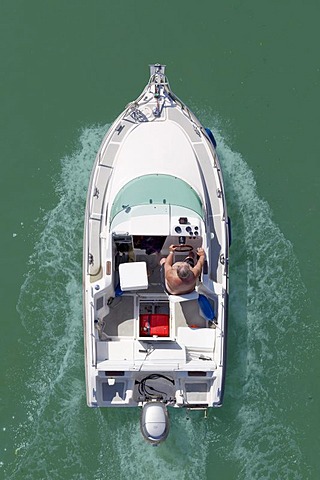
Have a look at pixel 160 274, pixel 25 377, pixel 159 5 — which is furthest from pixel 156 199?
pixel 159 5

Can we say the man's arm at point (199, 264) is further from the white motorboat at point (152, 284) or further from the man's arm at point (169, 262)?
the man's arm at point (169, 262)

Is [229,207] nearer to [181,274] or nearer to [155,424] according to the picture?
[181,274]

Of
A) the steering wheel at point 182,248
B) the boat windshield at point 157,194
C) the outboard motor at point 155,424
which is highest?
the boat windshield at point 157,194

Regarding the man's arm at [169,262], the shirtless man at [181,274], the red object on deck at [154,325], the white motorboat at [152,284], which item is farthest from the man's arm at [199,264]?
the red object on deck at [154,325]

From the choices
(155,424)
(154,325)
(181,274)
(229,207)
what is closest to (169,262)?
(181,274)

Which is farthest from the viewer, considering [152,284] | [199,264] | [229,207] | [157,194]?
[229,207]

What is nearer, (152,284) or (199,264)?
(199,264)

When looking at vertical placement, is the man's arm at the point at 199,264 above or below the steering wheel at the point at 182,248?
below
